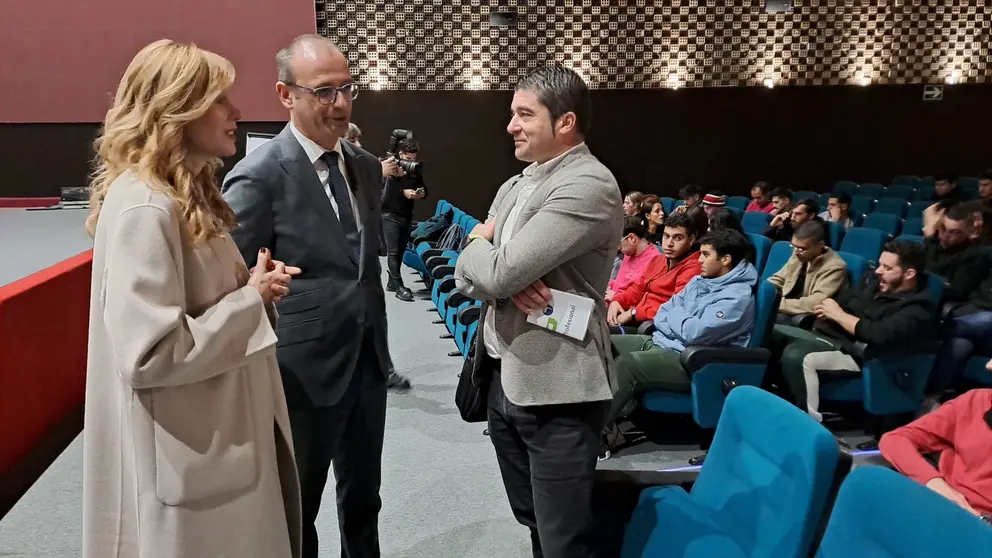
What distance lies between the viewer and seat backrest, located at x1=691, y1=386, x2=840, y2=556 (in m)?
1.33

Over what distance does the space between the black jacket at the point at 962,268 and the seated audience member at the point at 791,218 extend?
119 cm

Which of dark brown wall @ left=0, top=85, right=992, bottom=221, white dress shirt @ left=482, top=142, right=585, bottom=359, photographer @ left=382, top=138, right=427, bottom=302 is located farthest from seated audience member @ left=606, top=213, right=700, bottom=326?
dark brown wall @ left=0, top=85, right=992, bottom=221

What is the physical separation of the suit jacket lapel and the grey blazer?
1.01 ft

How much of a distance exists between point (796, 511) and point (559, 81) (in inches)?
37.0

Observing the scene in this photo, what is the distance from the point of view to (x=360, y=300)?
5.46ft

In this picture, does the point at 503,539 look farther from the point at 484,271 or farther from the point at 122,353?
the point at 122,353

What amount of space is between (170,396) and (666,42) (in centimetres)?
955

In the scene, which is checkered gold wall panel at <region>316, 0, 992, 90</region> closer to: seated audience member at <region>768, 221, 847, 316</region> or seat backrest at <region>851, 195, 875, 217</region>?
seat backrest at <region>851, 195, 875, 217</region>

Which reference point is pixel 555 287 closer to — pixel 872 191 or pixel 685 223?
pixel 685 223

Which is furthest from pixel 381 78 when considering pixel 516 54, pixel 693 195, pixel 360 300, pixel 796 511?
pixel 796 511

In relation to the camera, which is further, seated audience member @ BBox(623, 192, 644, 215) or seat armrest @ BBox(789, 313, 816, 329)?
seated audience member @ BBox(623, 192, 644, 215)

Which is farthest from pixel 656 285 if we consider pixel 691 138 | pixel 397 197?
pixel 691 138

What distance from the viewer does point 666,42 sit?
966 cm

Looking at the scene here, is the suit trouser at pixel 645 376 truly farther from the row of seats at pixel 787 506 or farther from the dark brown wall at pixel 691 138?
the dark brown wall at pixel 691 138
